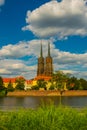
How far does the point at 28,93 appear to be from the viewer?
439ft

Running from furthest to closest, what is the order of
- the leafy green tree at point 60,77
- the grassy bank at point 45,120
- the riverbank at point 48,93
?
the riverbank at point 48,93
the leafy green tree at point 60,77
the grassy bank at point 45,120

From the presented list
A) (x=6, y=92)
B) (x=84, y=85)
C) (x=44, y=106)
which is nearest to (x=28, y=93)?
(x=6, y=92)

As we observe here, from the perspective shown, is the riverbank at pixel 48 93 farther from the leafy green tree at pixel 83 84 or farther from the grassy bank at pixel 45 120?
the grassy bank at pixel 45 120

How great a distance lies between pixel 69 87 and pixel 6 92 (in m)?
27.5

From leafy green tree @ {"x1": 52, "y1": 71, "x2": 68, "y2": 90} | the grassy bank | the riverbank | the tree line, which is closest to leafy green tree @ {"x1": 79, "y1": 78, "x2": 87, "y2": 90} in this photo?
the tree line

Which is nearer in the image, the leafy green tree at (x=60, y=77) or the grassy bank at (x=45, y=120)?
the grassy bank at (x=45, y=120)

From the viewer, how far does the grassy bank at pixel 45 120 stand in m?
10.0

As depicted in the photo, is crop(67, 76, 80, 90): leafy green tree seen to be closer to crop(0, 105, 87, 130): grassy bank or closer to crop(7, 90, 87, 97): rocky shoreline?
crop(7, 90, 87, 97): rocky shoreline

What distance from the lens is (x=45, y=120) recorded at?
33.2 feet

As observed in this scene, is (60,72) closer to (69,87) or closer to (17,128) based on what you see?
(69,87)

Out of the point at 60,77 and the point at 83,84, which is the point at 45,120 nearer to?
the point at 60,77

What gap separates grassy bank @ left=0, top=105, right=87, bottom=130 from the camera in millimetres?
10024

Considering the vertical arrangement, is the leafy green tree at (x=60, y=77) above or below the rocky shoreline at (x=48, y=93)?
above

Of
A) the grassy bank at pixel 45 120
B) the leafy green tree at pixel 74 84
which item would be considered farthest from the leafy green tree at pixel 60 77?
the grassy bank at pixel 45 120
